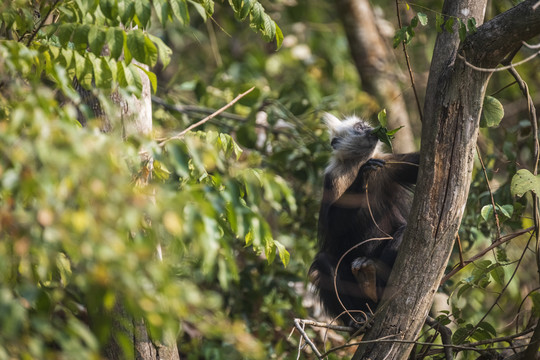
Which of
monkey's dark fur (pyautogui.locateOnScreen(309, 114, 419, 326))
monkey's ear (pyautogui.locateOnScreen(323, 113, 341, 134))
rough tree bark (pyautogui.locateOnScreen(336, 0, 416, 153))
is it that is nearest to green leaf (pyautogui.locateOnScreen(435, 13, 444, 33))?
monkey's dark fur (pyautogui.locateOnScreen(309, 114, 419, 326))

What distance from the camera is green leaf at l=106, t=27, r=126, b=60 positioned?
9.12 ft

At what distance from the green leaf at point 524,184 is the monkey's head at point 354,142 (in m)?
1.60

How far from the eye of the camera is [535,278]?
696cm

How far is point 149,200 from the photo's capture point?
2119 mm

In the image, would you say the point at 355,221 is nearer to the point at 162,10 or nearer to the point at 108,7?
the point at 162,10

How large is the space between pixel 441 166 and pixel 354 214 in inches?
64.1

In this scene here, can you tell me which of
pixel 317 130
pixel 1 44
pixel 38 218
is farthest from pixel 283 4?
pixel 38 218

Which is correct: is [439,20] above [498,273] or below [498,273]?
above

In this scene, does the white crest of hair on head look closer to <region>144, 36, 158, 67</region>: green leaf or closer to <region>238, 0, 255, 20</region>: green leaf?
<region>238, 0, 255, 20</region>: green leaf

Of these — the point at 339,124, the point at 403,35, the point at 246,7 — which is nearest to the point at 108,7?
the point at 246,7

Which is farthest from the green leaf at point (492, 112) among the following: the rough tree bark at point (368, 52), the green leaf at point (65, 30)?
the rough tree bark at point (368, 52)

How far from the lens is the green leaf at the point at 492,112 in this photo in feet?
11.7

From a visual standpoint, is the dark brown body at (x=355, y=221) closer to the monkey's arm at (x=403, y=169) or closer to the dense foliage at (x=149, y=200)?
the monkey's arm at (x=403, y=169)

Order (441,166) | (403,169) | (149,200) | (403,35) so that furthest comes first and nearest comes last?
(403,169)
(403,35)
(441,166)
(149,200)
